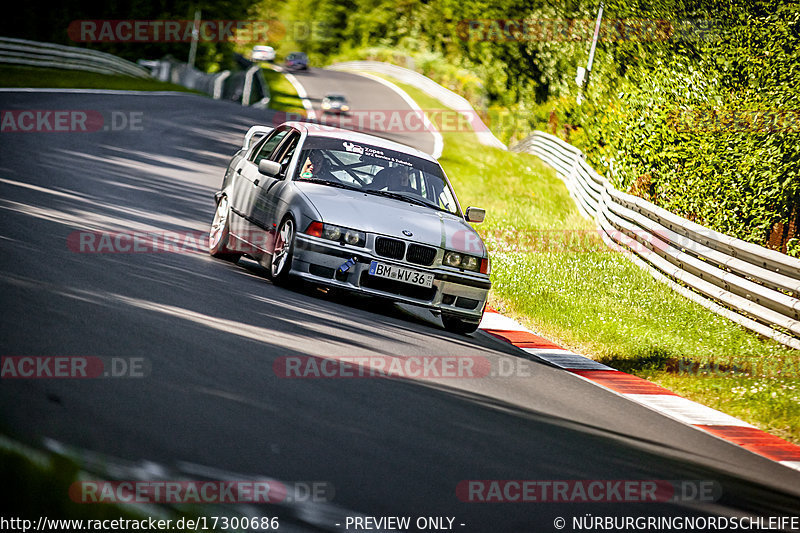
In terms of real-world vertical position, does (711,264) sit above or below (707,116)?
below

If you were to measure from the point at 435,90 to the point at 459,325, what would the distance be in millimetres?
49682

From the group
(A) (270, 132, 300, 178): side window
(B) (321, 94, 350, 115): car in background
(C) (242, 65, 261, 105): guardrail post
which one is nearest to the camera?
(A) (270, 132, 300, 178): side window

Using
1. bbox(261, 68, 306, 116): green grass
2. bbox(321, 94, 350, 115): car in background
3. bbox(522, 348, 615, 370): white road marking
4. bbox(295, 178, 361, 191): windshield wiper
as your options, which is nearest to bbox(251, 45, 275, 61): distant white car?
bbox(261, 68, 306, 116): green grass

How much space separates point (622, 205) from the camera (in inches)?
717

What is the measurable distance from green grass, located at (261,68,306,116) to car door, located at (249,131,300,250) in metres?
32.9

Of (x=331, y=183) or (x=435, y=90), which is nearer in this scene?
(x=331, y=183)

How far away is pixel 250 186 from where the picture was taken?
1095 centimetres

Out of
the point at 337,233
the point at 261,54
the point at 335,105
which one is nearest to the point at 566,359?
the point at 337,233

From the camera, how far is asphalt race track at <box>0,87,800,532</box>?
466 cm

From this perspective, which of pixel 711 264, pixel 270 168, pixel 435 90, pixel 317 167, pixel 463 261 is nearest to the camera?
pixel 463 261

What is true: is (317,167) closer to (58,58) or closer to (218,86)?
(58,58)

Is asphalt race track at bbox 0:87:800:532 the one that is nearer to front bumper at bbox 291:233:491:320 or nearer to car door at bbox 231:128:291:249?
front bumper at bbox 291:233:491:320

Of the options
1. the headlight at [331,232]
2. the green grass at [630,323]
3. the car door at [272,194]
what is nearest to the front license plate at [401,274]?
the headlight at [331,232]

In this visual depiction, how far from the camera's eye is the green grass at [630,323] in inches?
361
